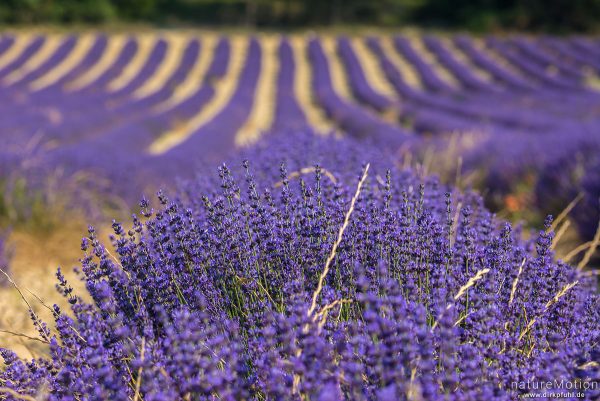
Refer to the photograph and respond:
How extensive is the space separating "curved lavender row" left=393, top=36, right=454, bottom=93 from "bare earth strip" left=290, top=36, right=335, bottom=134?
3.52 meters

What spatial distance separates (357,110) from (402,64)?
10.7m

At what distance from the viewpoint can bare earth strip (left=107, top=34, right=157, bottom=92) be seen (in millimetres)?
19125

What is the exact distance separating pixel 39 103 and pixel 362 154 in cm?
1093

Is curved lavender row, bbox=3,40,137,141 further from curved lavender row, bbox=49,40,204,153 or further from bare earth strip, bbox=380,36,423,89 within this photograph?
bare earth strip, bbox=380,36,423,89

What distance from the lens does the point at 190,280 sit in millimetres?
1827

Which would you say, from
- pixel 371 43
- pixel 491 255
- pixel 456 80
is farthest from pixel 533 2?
pixel 491 255

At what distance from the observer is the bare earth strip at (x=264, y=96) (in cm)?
1179

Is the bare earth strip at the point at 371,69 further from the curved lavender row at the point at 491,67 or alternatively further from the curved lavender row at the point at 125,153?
the curved lavender row at the point at 125,153

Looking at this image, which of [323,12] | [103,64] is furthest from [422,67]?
[323,12]

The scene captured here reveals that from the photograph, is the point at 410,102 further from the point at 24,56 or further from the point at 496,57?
the point at 24,56

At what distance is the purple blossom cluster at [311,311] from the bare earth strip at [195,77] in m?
11.9

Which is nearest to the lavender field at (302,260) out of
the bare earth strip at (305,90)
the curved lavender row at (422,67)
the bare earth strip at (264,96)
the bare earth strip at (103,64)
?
the bare earth strip at (264,96)

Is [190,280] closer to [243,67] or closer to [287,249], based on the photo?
[287,249]

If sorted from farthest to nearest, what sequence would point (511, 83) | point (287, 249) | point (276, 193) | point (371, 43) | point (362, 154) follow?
point (371, 43) → point (511, 83) → point (362, 154) → point (276, 193) → point (287, 249)
